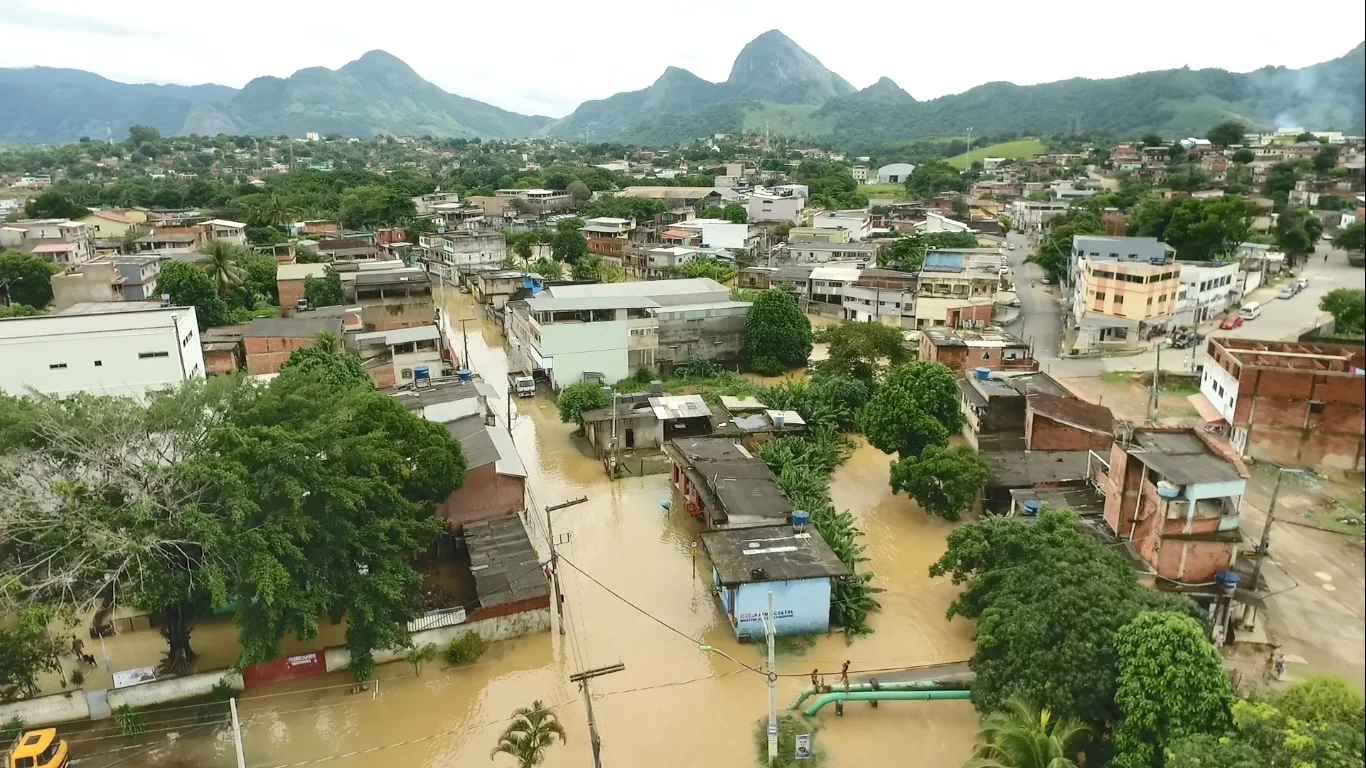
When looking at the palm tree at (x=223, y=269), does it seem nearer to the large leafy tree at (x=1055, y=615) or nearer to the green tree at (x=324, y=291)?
the green tree at (x=324, y=291)

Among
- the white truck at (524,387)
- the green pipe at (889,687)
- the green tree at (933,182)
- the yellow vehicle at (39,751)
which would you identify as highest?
the green tree at (933,182)

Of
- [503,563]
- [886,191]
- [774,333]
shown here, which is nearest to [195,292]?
[774,333]

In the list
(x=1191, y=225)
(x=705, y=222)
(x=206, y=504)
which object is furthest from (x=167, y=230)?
(x=1191, y=225)

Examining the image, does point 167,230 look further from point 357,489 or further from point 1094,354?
point 1094,354

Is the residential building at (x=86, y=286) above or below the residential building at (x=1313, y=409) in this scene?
below

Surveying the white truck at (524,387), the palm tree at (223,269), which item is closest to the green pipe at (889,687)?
the white truck at (524,387)

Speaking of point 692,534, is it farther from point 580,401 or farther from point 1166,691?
point 1166,691
